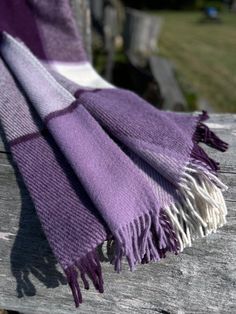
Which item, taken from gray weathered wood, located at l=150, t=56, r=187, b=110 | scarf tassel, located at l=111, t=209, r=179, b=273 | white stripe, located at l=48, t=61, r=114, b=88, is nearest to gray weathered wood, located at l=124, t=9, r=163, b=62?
gray weathered wood, located at l=150, t=56, r=187, b=110

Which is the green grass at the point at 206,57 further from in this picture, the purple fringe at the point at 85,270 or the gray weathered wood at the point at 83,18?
the purple fringe at the point at 85,270

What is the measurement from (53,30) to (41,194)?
0.96m

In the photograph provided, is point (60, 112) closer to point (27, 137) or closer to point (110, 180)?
point (27, 137)

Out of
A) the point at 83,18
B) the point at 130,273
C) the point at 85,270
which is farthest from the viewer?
the point at 83,18

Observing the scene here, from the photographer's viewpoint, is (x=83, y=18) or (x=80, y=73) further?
(x=83, y=18)

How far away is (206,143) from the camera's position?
1.43m

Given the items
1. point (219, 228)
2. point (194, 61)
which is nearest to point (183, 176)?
point (219, 228)

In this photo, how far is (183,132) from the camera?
4.52 feet

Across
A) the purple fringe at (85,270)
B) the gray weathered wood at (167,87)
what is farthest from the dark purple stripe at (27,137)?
the gray weathered wood at (167,87)

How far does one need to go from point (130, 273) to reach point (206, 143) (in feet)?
1.31

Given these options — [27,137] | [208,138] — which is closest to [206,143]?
[208,138]

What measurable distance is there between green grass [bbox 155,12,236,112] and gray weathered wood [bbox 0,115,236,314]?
5.52m

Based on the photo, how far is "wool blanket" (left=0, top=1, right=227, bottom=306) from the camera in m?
1.19

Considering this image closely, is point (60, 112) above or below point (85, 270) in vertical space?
above
